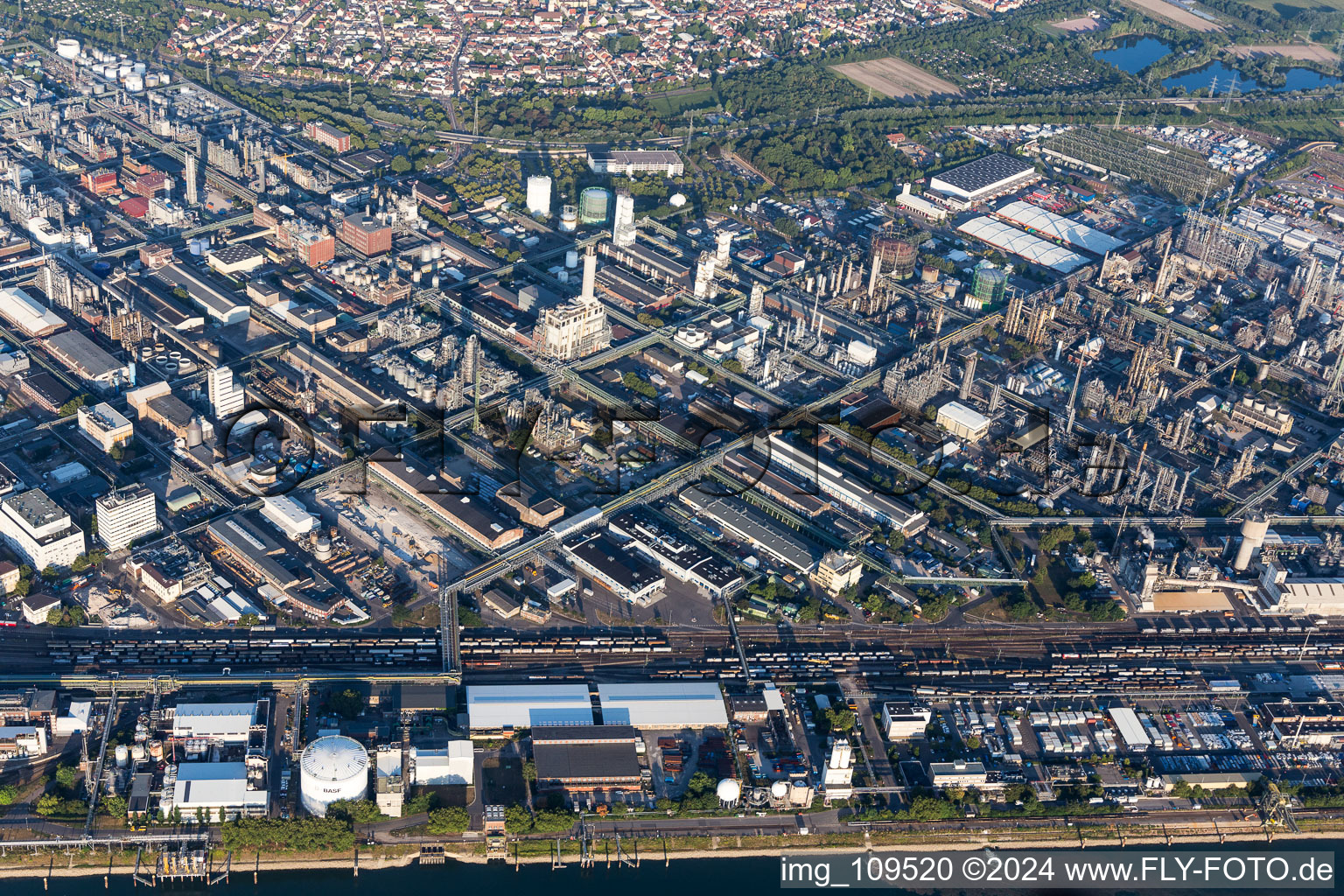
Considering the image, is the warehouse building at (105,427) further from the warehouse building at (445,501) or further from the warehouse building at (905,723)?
the warehouse building at (905,723)

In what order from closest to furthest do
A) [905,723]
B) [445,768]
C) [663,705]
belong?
1. [445,768]
2. [905,723]
3. [663,705]

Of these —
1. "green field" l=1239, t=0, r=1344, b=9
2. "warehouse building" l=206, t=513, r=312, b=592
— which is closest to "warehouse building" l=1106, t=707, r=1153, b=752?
"warehouse building" l=206, t=513, r=312, b=592

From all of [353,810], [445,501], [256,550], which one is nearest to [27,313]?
[256,550]

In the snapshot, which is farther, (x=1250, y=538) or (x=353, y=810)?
(x=1250, y=538)

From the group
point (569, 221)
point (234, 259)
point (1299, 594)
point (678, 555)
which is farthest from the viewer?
point (569, 221)

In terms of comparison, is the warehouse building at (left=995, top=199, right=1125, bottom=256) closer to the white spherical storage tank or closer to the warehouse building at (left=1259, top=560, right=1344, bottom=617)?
the warehouse building at (left=1259, top=560, right=1344, bottom=617)

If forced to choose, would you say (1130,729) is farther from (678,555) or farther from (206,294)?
(206,294)
